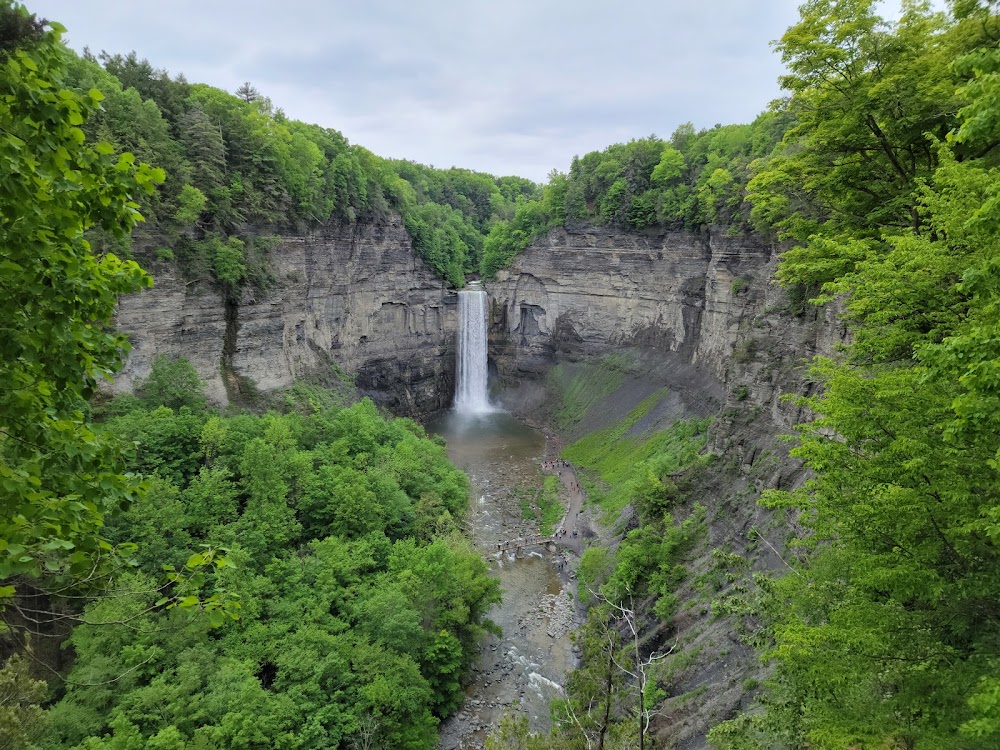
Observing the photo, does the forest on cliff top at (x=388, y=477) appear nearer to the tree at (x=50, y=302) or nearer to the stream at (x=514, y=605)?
the tree at (x=50, y=302)

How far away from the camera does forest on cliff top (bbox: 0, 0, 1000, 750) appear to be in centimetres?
463

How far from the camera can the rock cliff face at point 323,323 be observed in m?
29.1

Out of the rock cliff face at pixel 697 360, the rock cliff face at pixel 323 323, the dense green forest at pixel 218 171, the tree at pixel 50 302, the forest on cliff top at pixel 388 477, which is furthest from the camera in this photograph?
the rock cliff face at pixel 323 323

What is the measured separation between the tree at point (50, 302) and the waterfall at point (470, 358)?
5603cm

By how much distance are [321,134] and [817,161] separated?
4331cm

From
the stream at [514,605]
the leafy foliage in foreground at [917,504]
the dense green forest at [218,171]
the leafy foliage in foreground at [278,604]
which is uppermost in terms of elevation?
the dense green forest at [218,171]

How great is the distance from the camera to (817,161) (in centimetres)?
1587

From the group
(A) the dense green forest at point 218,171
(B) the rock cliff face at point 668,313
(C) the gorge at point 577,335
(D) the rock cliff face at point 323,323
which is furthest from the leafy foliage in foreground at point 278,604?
(B) the rock cliff face at point 668,313

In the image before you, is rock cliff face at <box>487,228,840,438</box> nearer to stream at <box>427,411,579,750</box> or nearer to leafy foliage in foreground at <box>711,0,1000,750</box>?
leafy foliage in foreground at <box>711,0,1000,750</box>

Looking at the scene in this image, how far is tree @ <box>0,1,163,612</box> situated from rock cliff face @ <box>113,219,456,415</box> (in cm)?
2586

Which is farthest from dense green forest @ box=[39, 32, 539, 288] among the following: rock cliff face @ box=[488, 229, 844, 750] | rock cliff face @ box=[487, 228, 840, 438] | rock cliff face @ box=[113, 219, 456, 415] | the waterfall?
rock cliff face @ box=[488, 229, 844, 750]

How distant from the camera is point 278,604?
19031 millimetres

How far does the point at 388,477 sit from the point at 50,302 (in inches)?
906

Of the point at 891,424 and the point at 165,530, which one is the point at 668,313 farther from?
the point at 891,424
